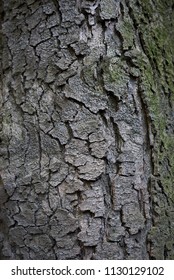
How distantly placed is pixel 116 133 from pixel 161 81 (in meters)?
0.20

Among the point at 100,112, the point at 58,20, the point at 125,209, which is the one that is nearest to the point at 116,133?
the point at 100,112

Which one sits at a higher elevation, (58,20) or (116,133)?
(58,20)

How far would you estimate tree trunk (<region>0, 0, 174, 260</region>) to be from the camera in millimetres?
791

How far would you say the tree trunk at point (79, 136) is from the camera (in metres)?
0.79

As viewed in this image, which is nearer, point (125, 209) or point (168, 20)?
point (125, 209)

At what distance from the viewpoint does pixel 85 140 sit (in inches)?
31.0

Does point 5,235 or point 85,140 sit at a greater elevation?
point 85,140

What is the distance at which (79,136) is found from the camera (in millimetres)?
787

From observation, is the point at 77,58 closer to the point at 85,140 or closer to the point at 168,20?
the point at 85,140

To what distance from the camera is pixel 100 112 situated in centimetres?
79

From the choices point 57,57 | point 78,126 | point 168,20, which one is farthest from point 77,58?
point 168,20

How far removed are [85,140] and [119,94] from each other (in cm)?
13
